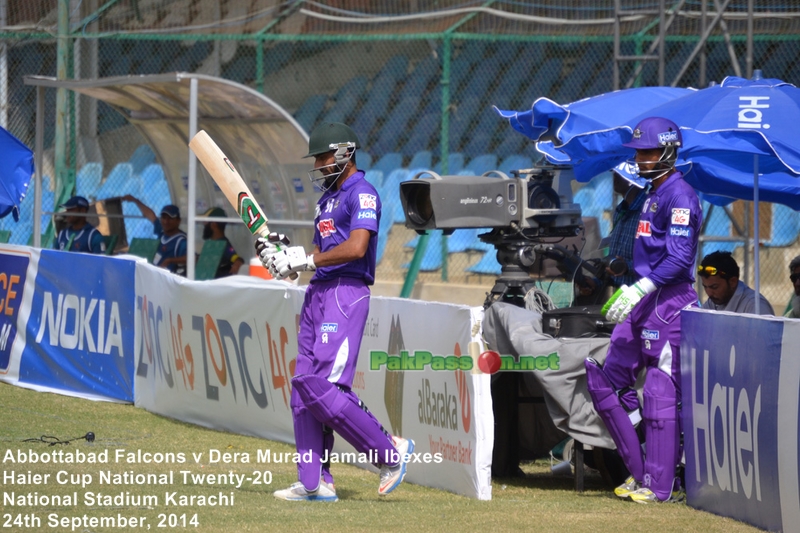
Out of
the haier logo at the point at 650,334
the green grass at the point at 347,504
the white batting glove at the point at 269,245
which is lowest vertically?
the green grass at the point at 347,504

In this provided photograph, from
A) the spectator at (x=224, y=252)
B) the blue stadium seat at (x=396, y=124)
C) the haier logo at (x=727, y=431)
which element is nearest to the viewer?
the haier logo at (x=727, y=431)

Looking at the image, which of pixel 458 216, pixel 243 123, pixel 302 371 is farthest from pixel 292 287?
pixel 243 123

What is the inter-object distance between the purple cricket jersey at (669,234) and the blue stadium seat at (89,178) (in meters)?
12.4

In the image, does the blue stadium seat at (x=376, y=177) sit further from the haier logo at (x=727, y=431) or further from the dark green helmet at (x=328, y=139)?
the haier logo at (x=727, y=431)

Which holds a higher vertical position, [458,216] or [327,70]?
[327,70]

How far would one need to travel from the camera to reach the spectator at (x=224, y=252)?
12.5 m

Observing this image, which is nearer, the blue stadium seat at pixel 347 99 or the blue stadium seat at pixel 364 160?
the blue stadium seat at pixel 364 160

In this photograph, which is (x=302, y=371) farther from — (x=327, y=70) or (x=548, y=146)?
(x=327, y=70)

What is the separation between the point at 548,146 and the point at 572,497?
3163 millimetres

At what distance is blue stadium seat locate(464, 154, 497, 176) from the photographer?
52.0 feet

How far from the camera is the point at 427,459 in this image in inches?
277

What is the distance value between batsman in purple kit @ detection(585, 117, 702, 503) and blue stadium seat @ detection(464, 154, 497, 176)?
9142 millimetres

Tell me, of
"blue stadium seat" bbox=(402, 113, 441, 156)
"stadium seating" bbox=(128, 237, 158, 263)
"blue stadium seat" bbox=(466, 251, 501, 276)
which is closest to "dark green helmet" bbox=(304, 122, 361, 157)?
"stadium seating" bbox=(128, 237, 158, 263)

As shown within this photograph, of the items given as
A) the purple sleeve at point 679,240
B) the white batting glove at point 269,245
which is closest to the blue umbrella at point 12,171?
the white batting glove at point 269,245
